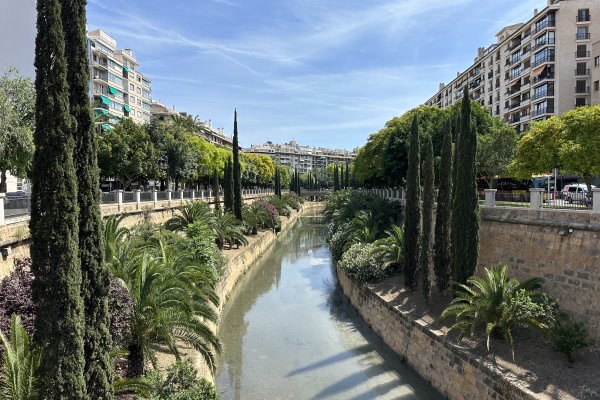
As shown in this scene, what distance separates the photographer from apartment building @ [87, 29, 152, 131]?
5394 cm

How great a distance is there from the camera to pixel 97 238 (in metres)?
6.53

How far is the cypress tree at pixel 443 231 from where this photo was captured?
14.6 metres

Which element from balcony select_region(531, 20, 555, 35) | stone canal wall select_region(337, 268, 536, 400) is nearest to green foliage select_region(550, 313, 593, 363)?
stone canal wall select_region(337, 268, 536, 400)

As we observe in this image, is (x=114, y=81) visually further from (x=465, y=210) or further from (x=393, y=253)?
(x=465, y=210)

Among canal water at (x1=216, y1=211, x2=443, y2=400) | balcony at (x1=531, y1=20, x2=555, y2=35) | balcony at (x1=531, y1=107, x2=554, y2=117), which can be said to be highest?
balcony at (x1=531, y1=20, x2=555, y2=35)

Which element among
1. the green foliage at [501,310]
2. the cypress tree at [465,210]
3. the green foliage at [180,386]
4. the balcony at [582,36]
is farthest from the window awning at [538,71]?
the green foliage at [180,386]

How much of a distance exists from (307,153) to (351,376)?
177670mm

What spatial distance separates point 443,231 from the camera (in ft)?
48.6

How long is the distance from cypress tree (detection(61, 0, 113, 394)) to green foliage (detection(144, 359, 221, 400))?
133 centimetres

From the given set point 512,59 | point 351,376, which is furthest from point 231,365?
point 512,59

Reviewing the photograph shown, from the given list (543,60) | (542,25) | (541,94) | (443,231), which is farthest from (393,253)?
(542,25)

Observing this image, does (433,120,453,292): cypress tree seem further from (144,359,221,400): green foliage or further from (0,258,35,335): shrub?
(0,258,35,335): shrub

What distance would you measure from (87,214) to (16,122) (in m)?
16.5

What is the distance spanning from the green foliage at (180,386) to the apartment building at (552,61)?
140 ft
